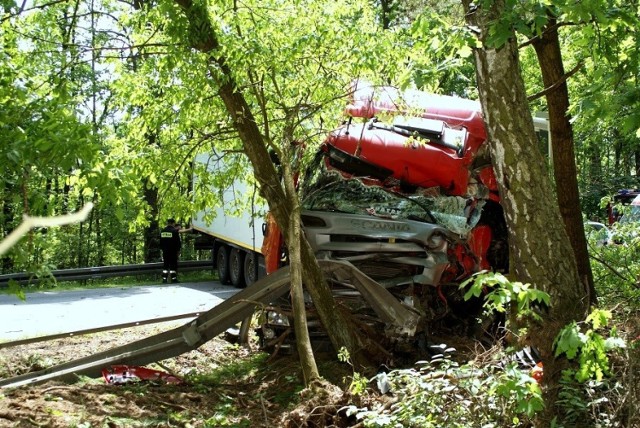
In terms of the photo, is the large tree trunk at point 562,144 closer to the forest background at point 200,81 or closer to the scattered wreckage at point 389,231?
the forest background at point 200,81

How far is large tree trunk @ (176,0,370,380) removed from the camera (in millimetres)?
7758

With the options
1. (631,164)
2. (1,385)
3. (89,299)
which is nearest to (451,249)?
(1,385)

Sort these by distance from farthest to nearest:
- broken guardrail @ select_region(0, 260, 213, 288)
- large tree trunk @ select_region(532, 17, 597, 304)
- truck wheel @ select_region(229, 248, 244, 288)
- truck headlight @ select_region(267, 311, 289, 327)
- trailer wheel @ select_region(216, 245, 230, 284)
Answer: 1. broken guardrail @ select_region(0, 260, 213, 288)
2. trailer wheel @ select_region(216, 245, 230, 284)
3. truck wheel @ select_region(229, 248, 244, 288)
4. truck headlight @ select_region(267, 311, 289, 327)
5. large tree trunk @ select_region(532, 17, 597, 304)

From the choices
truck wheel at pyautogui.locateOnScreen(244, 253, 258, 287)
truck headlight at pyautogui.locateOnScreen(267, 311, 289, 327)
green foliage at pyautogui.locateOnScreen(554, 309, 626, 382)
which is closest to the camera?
green foliage at pyautogui.locateOnScreen(554, 309, 626, 382)

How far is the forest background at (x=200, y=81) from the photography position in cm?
486

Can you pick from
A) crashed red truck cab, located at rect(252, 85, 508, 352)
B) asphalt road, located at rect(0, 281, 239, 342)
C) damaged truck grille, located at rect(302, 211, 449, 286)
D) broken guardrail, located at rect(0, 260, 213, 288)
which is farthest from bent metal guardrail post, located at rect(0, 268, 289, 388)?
broken guardrail, located at rect(0, 260, 213, 288)

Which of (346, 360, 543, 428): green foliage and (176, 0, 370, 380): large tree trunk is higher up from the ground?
(176, 0, 370, 380): large tree trunk

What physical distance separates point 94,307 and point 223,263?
6.13 metres

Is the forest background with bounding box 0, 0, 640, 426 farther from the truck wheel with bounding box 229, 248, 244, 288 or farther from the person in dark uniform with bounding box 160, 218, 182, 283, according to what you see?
the person in dark uniform with bounding box 160, 218, 182, 283

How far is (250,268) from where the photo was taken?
60.3 feet

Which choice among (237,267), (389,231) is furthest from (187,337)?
(237,267)

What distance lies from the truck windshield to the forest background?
692 millimetres

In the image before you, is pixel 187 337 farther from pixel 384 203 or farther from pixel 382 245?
pixel 384 203

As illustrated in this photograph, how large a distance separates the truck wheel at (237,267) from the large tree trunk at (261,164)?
36.5ft
